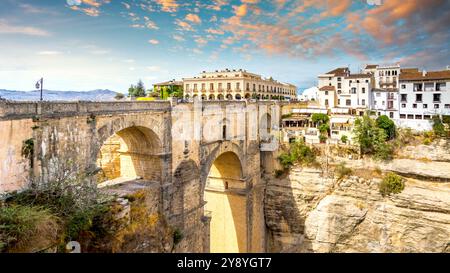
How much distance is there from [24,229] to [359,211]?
929 inches

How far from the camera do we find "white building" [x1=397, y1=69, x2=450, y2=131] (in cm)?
2941

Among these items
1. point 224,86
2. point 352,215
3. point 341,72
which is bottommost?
point 352,215

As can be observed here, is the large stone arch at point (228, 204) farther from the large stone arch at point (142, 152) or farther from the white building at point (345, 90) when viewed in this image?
the white building at point (345, 90)

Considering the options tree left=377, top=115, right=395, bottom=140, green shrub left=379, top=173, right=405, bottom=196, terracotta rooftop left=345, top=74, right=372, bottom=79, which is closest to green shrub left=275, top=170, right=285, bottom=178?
green shrub left=379, top=173, right=405, bottom=196

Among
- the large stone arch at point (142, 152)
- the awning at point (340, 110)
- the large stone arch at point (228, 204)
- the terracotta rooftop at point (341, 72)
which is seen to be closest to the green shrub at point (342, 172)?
→ the large stone arch at point (228, 204)

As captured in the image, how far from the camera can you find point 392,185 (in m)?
24.3

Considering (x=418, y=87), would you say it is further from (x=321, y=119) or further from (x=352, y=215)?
(x=352, y=215)

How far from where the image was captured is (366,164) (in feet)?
85.7

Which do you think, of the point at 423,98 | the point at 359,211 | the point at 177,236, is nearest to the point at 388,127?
the point at 423,98

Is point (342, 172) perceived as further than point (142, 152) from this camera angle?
Yes

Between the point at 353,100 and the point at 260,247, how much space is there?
2178cm

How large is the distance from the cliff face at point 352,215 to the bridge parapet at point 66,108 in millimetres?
16976

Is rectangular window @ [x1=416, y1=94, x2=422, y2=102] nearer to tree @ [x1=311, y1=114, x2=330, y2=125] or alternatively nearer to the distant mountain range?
tree @ [x1=311, y1=114, x2=330, y2=125]

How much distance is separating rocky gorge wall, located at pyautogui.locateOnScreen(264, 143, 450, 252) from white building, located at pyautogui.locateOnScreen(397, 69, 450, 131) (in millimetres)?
6491
